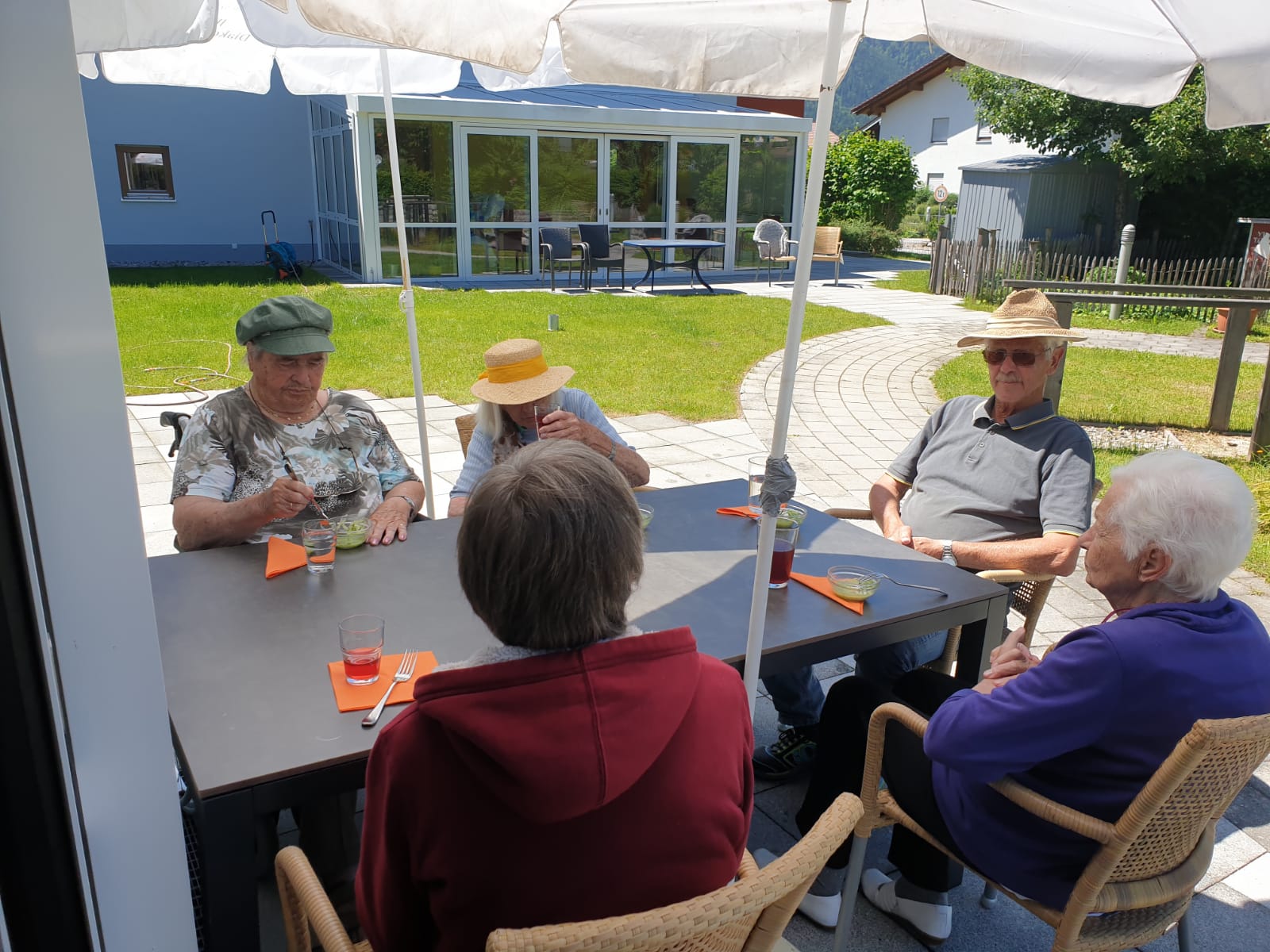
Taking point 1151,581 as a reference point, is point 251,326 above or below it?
above

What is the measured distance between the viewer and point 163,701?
1177 millimetres

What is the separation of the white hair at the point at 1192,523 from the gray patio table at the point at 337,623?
61 cm

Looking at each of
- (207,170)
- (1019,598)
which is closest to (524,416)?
(1019,598)

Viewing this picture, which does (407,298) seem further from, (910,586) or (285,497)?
(910,586)

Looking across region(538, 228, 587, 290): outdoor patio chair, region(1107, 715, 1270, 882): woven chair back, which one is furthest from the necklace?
region(538, 228, 587, 290): outdoor patio chair

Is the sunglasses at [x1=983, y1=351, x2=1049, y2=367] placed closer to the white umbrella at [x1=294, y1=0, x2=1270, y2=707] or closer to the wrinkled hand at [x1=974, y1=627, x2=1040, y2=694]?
the white umbrella at [x1=294, y1=0, x2=1270, y2=707]

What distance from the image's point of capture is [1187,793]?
5.08 ft

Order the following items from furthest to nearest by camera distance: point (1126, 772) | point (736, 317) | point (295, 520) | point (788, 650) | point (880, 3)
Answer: point (736, 317) < point (295, 520) < point (880, 3) < point (788, 650) < point (1126, 772)

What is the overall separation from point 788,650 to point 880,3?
5.93 ft

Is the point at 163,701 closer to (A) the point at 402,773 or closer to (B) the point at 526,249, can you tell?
(A) the point at 402,773

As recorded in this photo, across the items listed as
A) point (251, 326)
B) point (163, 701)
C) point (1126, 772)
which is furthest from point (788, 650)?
point (251, 326)

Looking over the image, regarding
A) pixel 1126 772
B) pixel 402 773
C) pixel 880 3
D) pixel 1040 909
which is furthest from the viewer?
pixel 880 3

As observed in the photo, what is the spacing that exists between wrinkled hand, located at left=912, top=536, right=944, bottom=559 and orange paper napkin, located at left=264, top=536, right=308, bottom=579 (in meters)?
1.75

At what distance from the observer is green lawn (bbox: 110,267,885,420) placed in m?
7.82
